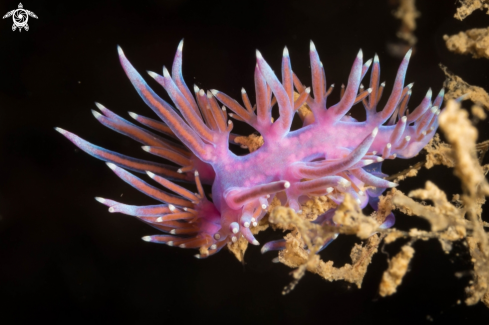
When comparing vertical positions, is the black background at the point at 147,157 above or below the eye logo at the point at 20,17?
below

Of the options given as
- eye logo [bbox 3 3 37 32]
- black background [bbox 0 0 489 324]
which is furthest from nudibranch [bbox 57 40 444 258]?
eye logo [bbox 3 3 37 32]

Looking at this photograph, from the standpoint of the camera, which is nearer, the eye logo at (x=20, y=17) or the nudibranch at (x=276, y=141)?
the nudibranch at (x=276, y=141)

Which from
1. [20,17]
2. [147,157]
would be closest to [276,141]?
[147,157]

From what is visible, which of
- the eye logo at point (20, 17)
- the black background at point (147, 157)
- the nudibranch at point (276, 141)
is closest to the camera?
the nudibranch at point (276, 141)

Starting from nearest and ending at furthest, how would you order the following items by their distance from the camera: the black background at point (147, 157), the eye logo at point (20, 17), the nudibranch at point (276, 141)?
the nudibranch at point (276, 141)
the black background at point (147, 157)
the eye logo at point (20, 17)

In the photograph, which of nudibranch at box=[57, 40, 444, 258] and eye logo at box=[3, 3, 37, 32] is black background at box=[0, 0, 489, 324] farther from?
nudibranch at box=[57, 40, 444, 258]

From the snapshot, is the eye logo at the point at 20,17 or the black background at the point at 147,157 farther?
the eye logo at the point at 20,17

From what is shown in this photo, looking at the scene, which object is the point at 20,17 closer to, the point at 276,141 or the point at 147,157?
the point at 147,157

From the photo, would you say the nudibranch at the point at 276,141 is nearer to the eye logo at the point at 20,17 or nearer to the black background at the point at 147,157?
the black background at the point at 147,157

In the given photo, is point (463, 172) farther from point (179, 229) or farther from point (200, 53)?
point (200, 53)

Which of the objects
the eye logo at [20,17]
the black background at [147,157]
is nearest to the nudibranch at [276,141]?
the black background at [147,157]
